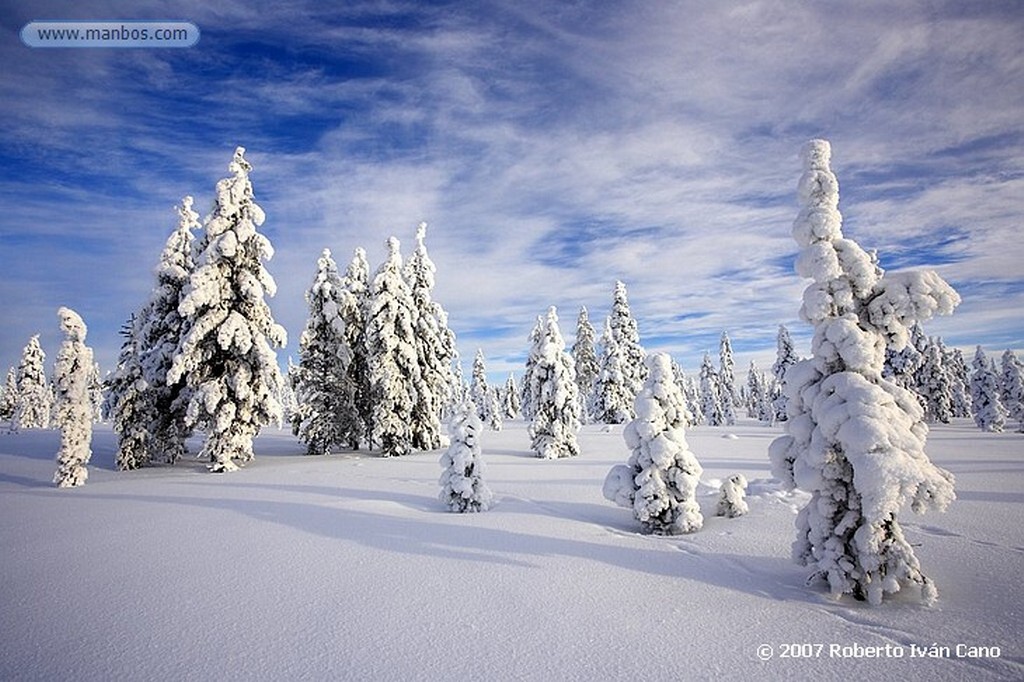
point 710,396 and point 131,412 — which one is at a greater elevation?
point 710,396

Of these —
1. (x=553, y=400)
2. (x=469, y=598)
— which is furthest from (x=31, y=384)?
(x=469, y=598)

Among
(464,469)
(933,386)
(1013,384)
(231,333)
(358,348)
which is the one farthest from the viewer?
(933,386)

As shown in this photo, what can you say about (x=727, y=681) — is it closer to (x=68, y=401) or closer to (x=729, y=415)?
(x=68, y=401)

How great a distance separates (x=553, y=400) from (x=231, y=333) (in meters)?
17.3

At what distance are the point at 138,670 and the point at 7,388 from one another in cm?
12621

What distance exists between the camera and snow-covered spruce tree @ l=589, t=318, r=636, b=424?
1914 inches

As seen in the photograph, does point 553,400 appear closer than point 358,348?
Yes

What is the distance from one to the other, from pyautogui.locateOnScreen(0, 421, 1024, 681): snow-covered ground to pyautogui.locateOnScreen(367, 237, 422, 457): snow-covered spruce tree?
1494 centimetres

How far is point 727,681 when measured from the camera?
4477 mm

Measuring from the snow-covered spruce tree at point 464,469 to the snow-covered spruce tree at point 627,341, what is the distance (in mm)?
37371

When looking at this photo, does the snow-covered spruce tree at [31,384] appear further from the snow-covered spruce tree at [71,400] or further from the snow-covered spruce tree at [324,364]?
the snow-covered spruce tree at [71,400]

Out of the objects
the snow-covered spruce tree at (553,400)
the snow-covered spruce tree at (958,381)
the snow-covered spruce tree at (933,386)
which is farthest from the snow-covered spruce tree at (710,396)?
the snow-covered spruce tree at (553,400)

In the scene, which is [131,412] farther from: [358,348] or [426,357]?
[426,357]

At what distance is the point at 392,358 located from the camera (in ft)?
93.6
